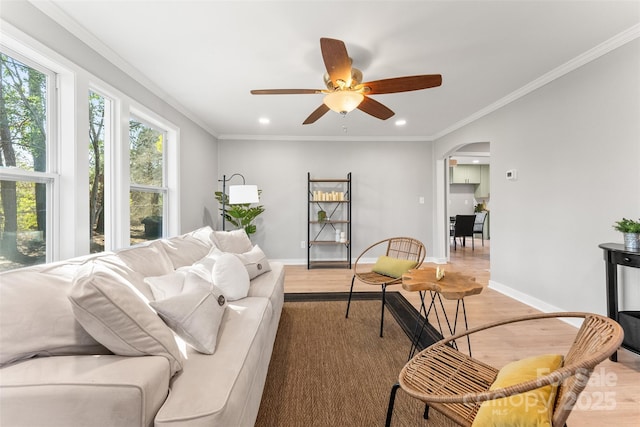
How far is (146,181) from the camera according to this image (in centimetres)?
328

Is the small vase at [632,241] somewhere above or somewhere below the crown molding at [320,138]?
below

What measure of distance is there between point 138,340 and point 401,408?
1436mm

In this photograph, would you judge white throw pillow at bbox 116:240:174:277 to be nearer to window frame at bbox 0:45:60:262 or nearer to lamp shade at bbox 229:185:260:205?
window frame at bbox 0:45:60:262

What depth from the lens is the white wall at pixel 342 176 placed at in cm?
531

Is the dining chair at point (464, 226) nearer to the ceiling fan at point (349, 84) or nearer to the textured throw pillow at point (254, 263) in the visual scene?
the ceiling fan at point (349, 84)

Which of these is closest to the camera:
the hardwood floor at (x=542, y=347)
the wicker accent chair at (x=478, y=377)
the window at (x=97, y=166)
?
the wicker accent chair at (x=478, y=377)

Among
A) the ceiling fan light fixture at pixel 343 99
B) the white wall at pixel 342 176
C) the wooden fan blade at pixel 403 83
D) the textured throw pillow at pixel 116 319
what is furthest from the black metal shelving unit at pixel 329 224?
the textured throw pillow at pixel 116 319

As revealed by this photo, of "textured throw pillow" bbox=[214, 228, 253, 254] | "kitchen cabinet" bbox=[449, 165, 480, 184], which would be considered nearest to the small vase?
"textured throw pillow" bbox=[214, 228, 253, 254]

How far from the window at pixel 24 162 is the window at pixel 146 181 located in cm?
97

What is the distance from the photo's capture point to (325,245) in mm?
5406

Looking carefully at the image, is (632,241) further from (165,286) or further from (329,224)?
(329,224)

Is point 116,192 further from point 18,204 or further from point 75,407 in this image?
point 75,407

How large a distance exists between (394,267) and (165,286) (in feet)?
6.27

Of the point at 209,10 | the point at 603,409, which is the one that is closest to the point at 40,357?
the point at 209,10
